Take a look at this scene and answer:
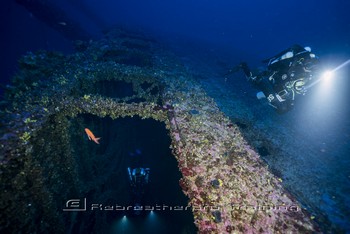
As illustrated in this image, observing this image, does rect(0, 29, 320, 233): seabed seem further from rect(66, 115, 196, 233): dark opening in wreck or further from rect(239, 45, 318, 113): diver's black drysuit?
rect(239, 45, 318, 113): diver's black drysuit

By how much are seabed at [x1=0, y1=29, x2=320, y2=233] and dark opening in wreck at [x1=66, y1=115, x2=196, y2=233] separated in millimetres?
576

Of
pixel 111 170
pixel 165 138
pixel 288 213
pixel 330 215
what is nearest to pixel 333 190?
pixel 330 215

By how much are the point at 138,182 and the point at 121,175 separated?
1.24 metres

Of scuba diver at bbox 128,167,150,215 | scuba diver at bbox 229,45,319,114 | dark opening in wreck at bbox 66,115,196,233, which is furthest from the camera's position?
scuba diver at bbox 128,167,150,215

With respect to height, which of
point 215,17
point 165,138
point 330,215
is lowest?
point 330,215

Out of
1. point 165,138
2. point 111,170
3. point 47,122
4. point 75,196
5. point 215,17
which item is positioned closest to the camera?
point 47,122

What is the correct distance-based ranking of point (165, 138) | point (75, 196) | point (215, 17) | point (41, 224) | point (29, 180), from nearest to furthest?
point (29, 180)
point (41, 224)
point (75, 196)
point (165, 138)
point (215, 17)

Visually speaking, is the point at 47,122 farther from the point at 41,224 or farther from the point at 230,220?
the point at 230,220

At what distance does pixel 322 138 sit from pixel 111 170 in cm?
755

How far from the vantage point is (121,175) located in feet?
25.4

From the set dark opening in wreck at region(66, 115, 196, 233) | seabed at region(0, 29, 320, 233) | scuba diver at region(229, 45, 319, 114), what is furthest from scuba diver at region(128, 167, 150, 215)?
scuba diver at region(229, 45, 319, 114)

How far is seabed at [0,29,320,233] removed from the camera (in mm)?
2482

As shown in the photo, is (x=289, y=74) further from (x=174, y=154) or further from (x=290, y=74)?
(x=174, y=154)

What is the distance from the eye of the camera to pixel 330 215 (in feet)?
15.7
